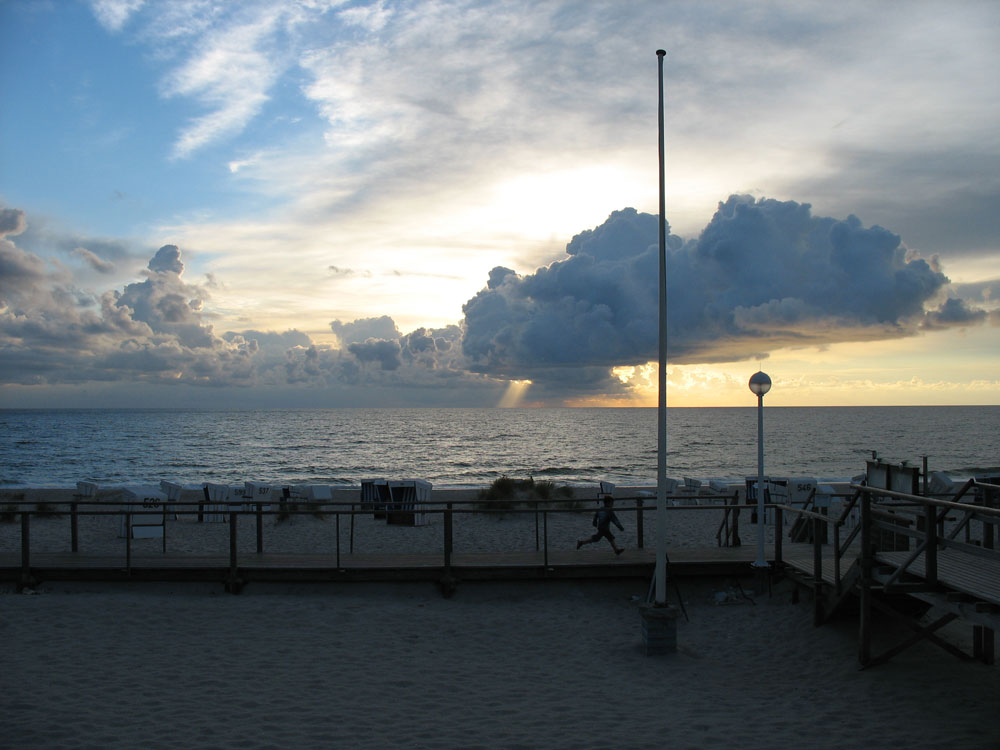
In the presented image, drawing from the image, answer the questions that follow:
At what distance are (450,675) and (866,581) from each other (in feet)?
15.5

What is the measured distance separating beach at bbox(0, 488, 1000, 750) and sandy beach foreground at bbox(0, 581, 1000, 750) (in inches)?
1.2

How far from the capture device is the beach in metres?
6.50

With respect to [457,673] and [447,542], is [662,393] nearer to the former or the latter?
[457,673]

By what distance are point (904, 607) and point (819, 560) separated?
1.07 metres

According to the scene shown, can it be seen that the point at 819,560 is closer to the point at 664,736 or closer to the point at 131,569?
the point at 664,736

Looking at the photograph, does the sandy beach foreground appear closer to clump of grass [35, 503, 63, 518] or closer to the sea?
clump of grass [35, 503, 63, 518]

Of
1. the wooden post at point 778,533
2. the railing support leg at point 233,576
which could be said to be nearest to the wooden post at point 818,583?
the wooden post at point 778,533

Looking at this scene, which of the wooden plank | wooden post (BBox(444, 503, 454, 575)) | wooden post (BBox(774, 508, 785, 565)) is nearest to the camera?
the wooden plank

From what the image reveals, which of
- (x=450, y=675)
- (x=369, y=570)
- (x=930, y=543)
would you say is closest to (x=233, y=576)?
(x=369, y=570)

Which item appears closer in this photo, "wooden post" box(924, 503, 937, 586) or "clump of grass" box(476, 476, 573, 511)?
"wooden post" box(924, 503, 937, 586)

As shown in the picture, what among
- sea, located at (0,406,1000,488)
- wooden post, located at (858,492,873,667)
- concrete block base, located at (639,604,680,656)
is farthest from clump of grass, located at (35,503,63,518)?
sea, located at (0,406,1000,488)

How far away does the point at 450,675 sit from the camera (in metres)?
8.21

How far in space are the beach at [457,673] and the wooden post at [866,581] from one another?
0.23 metres

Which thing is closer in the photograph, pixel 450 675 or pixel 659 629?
pixel 450 675
